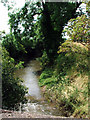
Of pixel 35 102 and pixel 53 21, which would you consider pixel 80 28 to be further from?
pixel 53 21

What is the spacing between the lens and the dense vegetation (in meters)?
5.91

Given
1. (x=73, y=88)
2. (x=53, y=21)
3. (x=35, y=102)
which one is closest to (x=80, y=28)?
(x=73, y=88)

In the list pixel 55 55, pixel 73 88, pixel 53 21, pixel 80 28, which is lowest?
pixel 73 88

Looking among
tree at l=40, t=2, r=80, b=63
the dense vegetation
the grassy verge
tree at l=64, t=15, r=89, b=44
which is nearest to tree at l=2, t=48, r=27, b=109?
the dense vegetation

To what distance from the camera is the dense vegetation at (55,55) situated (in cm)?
591

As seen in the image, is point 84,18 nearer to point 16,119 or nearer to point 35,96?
point 16,119

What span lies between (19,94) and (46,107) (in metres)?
1.92

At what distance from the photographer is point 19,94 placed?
620 cm

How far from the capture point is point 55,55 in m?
13.8

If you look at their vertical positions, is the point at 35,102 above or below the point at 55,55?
below

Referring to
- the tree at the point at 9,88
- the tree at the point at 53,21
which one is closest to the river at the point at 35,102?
the tree at the point at 9,88

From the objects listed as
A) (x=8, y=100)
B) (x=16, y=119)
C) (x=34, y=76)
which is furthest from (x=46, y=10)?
(x=16, y=119)

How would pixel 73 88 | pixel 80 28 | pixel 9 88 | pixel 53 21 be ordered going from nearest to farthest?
pixel 80 28 < pixel 9 88 < pixel 73 88 < pixel 53 21

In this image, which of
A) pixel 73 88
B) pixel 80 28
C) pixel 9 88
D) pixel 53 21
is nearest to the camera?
pixel 80 28
